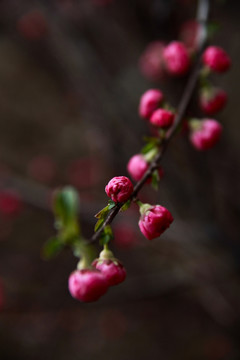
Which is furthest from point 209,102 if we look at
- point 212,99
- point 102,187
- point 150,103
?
point 102,187

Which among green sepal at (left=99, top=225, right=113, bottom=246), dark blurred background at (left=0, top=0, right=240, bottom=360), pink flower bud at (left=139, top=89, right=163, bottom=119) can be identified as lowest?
green sepal at (left=99, top=225, right=113, bottom=246)

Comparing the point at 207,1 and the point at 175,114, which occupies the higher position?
the point at 207,1

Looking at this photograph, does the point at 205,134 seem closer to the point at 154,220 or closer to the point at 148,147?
the point at 148,147

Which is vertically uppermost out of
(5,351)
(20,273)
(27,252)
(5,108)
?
(5,108)

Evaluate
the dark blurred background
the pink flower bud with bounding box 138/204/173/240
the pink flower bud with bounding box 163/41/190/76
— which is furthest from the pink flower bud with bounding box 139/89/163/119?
Answer: the dark blurred background

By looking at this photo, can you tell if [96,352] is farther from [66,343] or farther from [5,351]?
[5,351]

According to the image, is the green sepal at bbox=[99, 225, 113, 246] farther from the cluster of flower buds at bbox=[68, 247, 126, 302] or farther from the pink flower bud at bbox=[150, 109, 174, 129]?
the pink flower bud at bbox=[150, 109, 174, 129]

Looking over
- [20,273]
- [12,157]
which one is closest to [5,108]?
[12,157]
